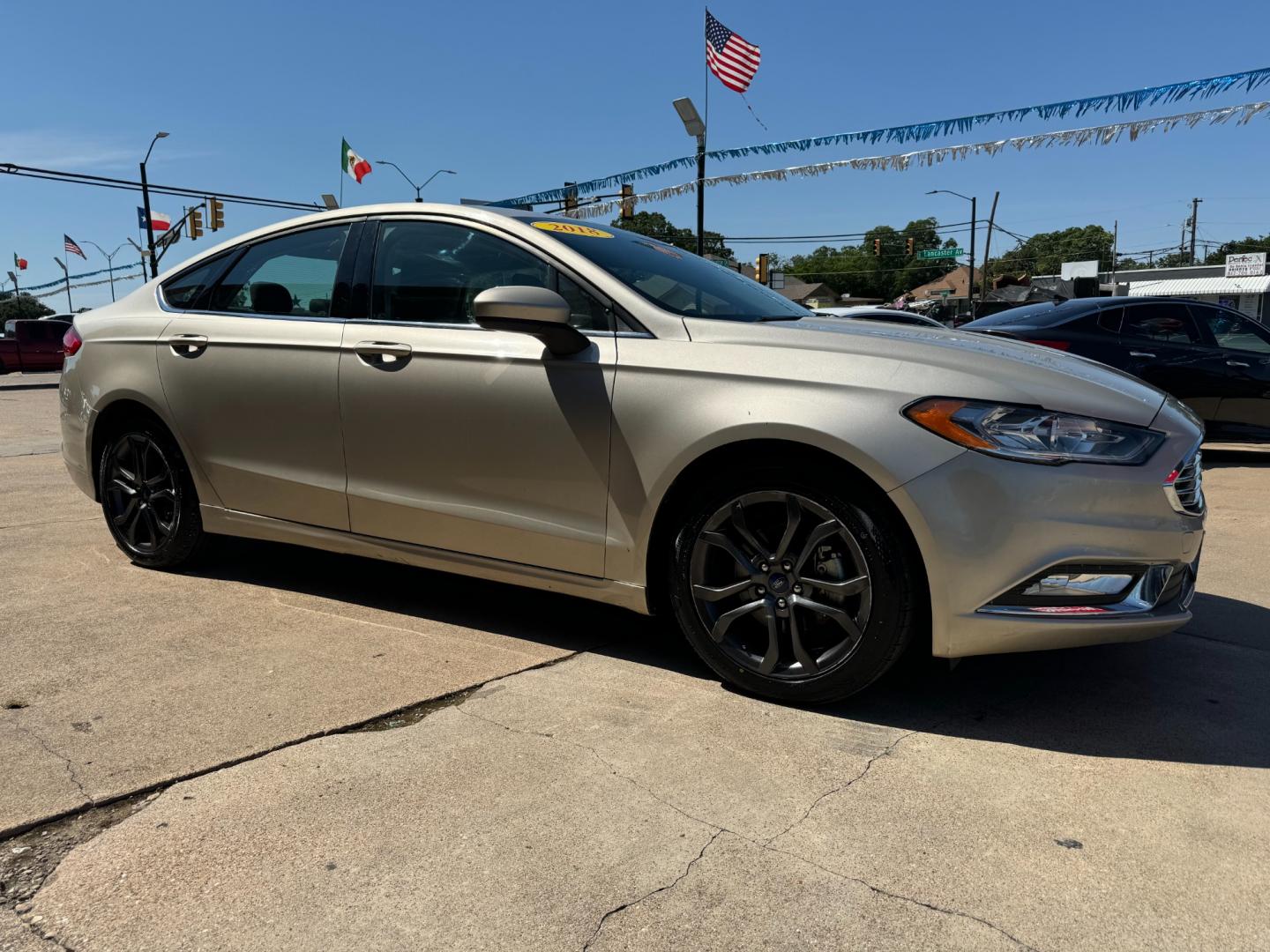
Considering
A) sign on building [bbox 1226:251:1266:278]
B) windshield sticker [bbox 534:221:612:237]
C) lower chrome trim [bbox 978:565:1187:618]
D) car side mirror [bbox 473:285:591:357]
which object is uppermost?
sign on building [bbox 1226:251:1266:278]

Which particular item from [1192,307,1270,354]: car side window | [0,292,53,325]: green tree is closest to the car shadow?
[1192,307,1270,354]: car side window

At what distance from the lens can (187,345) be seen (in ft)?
13.2

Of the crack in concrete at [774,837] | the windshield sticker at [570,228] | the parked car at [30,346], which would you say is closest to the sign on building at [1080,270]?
the parked car at [30,346]

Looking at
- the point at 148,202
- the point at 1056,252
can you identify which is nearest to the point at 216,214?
the point at 148,202

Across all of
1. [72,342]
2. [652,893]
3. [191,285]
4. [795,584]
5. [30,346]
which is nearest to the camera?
[652,893]

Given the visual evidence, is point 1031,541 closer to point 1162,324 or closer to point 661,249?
point 661,249

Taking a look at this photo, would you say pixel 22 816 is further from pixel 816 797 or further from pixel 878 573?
pixel 878 573

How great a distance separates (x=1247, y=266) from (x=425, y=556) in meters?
54.5

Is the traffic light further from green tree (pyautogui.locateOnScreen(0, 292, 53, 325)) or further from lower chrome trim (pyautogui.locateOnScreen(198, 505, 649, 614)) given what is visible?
green tree (pyautogui.locateOnScreen(0, 292, 53, 325))

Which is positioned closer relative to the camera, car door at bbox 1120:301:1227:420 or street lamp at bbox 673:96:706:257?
car door at bbox 1120:301:1227:420

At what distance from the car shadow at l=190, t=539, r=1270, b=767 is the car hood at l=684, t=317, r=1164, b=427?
0.84 m

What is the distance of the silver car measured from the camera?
2561 mm

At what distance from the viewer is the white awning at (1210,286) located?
4288 cm

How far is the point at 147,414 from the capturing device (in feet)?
13.9
